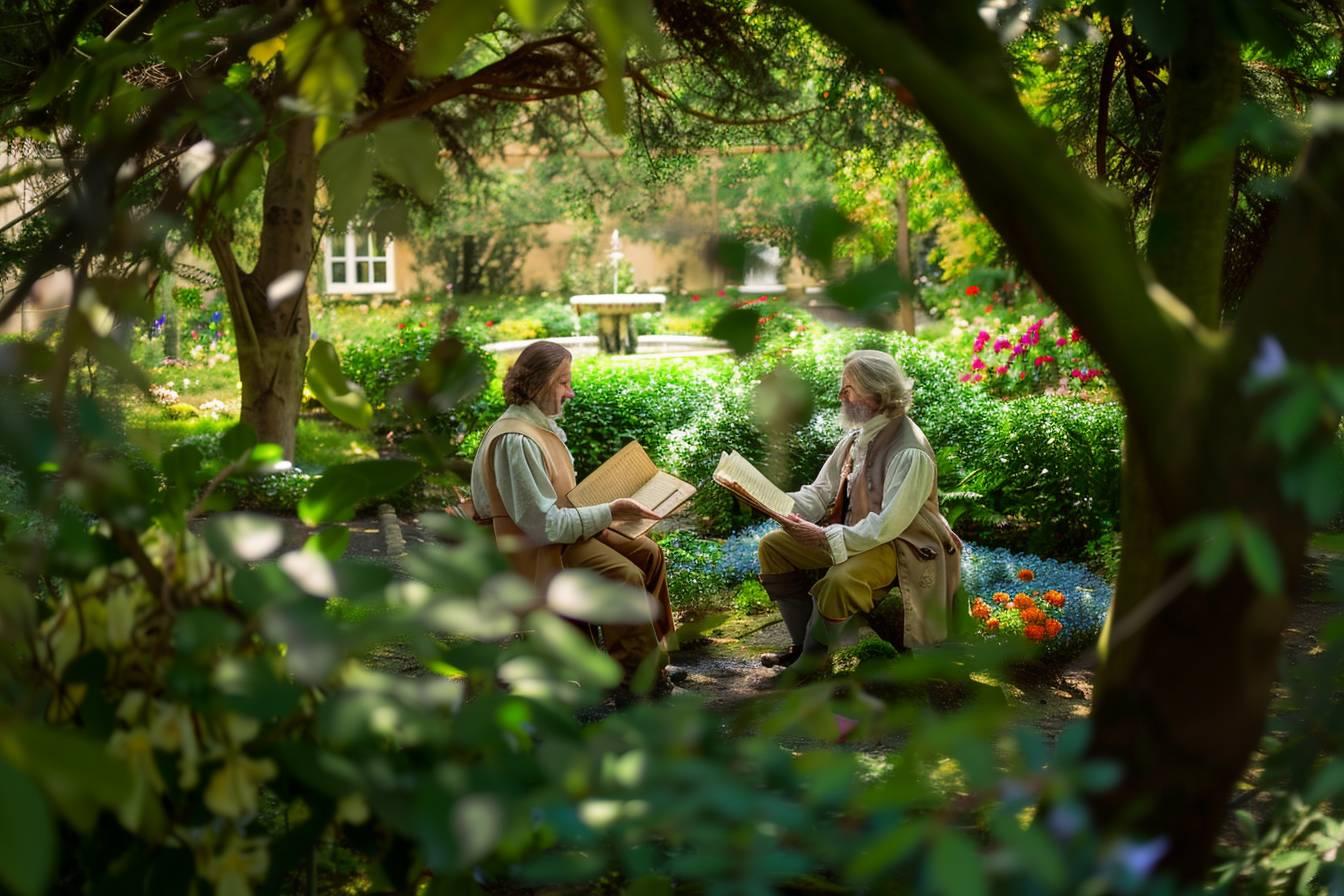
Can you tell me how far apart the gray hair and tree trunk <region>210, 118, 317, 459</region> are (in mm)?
5090

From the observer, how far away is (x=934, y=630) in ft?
15.9

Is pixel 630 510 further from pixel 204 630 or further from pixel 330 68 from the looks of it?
pixel 204 630

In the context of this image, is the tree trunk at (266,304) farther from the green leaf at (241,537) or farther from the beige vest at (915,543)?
the green leaf at (241,537)

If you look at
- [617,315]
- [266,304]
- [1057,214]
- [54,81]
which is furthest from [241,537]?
[617,315]

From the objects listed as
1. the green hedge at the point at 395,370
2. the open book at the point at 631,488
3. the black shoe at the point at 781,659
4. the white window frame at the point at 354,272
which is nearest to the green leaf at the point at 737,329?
the open book at the point at 631,488

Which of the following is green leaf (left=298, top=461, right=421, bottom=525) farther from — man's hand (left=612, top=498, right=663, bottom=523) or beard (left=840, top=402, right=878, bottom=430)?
beard (left=840, top=402, right=878, bottom=430)

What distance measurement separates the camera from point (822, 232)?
1168 millimetres

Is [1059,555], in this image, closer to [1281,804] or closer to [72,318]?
[1281,804]

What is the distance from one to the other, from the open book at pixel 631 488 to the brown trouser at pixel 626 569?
86 millimetres

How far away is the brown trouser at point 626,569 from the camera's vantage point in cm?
488

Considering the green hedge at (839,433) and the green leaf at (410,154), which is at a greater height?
the green leaf at (410,154)

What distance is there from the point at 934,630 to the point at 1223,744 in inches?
144

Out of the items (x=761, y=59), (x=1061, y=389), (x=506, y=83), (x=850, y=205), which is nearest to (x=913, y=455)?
(x=761, y=59)

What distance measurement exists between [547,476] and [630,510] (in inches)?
13.9
